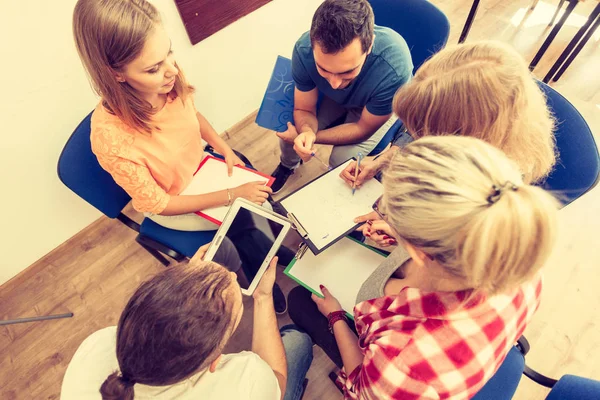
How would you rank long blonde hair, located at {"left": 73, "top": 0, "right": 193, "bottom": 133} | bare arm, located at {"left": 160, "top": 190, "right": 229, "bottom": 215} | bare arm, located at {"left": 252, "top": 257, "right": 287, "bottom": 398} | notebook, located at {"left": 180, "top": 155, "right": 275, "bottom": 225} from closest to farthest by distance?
long blonde hair, located at {"left": 73, "top": 0, "right": 193, "bottom": 133} < bare arm, located at {"left": 252, "top": 257, "right": 287, "bottom": 398} < bare arm, located at {"left": 160, "top": 190, "right": 229, "bottom": 215} < notebook, located at {"left": 180, "top": 155, "right": 275, "bottom": 225}

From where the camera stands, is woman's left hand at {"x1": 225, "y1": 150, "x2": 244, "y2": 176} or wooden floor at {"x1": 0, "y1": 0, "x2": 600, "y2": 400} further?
wooden floor at {"x1": 0, "y1": 0, "x2": 600, "y2": 400}

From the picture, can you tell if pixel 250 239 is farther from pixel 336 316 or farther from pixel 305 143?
pixel 305 143

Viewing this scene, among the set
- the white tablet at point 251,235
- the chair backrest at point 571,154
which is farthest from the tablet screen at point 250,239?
the chair backrest at point 571,154

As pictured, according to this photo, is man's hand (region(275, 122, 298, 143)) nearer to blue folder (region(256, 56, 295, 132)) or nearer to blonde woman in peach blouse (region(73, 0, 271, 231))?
blue folder (region(256, 56, 295, 132))

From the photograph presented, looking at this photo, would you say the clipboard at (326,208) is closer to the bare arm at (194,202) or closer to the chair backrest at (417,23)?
the bare arm at (194,202)

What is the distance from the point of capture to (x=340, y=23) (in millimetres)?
1029

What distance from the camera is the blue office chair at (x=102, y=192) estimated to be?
3.66 feet

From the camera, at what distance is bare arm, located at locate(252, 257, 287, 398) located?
3.21 ft

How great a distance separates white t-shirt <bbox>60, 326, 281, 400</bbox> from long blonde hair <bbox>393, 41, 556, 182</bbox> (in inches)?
30.3

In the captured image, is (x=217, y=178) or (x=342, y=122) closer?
(x=217, y=178)

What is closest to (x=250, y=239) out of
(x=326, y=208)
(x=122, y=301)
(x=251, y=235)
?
→ (x=251, y=235)

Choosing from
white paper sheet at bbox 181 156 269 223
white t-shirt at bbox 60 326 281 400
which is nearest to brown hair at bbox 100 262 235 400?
white t-shirt at bbox 60 326 281 400

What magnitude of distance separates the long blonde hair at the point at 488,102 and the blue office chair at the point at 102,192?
911 mm

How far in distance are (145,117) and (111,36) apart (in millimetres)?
272
